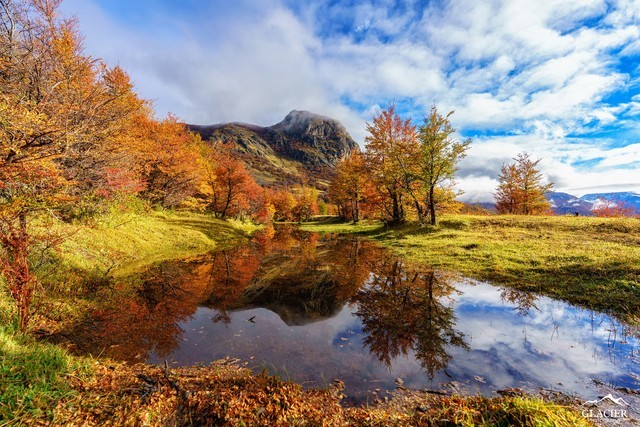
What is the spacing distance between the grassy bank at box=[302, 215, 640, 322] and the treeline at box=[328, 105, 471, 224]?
16.6ft

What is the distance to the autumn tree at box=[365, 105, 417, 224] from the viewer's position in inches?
1166

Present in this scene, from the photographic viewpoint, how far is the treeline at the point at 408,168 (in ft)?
86.9

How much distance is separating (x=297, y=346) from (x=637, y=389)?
7.30m

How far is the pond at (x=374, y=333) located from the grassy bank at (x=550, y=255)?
1246 mm

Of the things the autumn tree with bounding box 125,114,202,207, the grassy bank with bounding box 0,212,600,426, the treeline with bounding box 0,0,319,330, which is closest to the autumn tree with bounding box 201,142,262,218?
the treeline with bounding box 0,0,319,330

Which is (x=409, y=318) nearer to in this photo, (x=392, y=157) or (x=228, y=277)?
(x=228, y=277)

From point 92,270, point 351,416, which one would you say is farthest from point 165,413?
point 92,270

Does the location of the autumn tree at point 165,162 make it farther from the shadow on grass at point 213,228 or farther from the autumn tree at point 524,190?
the autumn tree at point 524,190

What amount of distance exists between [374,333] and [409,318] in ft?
5.27

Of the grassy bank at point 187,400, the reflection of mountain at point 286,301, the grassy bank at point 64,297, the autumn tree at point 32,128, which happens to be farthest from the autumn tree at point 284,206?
the grassy bank at point 187,400

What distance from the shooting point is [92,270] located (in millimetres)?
11812

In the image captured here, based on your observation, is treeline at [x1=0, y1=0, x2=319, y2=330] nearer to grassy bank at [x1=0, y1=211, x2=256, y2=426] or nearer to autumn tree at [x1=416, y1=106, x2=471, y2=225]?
grassy bank at [x1=0, y1=211, x2=256, y2=426]

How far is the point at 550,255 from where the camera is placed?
13.8 m

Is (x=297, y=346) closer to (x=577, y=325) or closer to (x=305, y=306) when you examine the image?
(x=305, y=306)
